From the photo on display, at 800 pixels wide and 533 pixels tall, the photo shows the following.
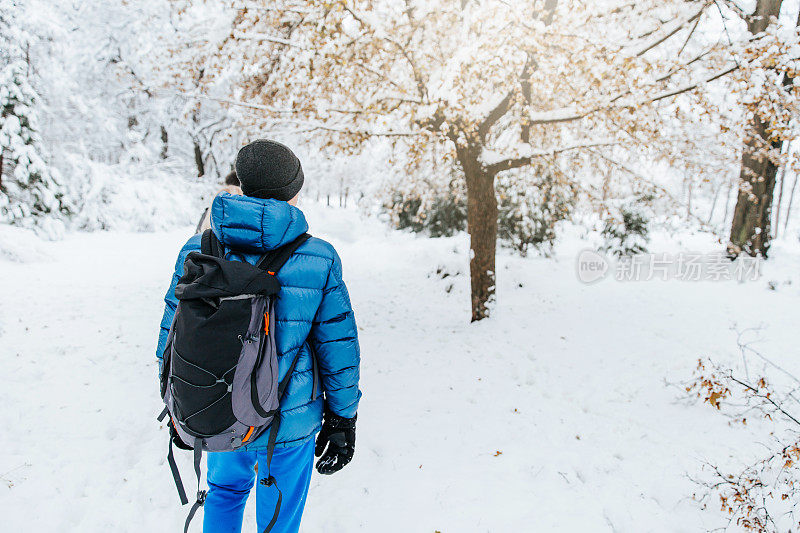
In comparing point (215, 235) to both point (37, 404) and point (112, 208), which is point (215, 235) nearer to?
point (37, 404)

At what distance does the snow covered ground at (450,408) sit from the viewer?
112 inches

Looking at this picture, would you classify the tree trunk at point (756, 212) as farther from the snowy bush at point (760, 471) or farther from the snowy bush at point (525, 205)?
the snowy bush at point (760, 471)

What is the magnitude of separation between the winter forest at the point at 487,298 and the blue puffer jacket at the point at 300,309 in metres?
1.45


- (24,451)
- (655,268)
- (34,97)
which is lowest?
(24,451)

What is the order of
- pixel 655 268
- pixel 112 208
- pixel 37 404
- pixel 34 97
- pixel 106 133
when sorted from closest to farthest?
pixel 37 404 < pixel 655 268 < pixel 34 97 < pixel 112 208 < pixel 106 133

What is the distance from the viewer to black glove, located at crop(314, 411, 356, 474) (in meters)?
1.89

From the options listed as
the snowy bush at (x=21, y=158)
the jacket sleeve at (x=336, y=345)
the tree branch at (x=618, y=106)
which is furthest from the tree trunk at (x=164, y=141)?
the jacket sleeve at (x=336, y=345)

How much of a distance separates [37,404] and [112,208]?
476 inches

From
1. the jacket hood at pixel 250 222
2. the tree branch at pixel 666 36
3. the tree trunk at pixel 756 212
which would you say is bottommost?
the jacket hood at pixel 250 222

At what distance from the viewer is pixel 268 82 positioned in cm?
598

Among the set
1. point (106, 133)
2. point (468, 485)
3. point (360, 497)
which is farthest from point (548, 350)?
point (106, 133)

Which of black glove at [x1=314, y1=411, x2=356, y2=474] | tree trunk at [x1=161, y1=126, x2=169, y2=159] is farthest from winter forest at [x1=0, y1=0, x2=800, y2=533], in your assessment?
tree trunk at [x1=161, y1=126, x2=169, y2=159]

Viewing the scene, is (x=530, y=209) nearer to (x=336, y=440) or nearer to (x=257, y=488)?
(x=336, y=440)

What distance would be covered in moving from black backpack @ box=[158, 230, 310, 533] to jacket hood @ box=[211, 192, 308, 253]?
70mm
